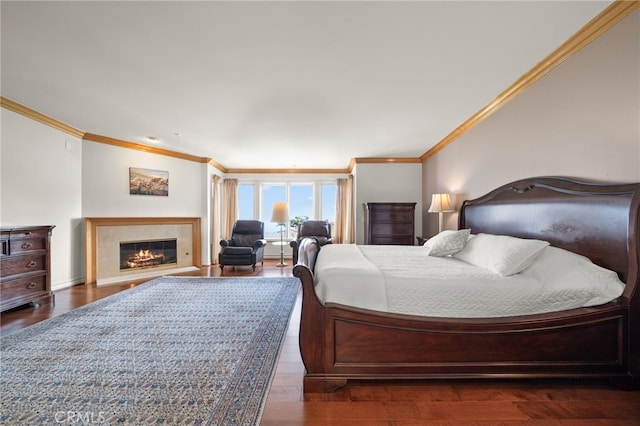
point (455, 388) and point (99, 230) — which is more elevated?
point (99, 230)

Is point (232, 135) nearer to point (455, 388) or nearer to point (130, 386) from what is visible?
point (130, 386)

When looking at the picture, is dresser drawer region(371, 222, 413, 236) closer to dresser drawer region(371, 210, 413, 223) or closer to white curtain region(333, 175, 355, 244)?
dresser drawer region(371, 210, 413, 223)

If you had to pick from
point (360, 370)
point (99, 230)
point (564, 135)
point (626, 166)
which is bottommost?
point (360, 370)

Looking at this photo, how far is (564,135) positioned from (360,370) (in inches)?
94.9

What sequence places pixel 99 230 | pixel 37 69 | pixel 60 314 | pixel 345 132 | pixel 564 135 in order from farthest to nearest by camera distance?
pixel 99 230
pixel 345 132
pixel 60 314
pixel 37 69
pixel 564 135

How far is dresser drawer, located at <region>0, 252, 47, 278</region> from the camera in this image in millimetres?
2689

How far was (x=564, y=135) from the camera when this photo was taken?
2.09 m

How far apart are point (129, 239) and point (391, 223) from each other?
474 cm

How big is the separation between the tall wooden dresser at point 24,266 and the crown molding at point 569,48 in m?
5.31

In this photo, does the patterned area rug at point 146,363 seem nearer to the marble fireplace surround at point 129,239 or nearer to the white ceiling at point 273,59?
the marble fireplace surround at point 129,239

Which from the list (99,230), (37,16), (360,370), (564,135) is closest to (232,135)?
(37,16)

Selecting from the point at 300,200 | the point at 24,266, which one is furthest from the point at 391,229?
the point at 24,266

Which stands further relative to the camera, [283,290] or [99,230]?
[99,230]

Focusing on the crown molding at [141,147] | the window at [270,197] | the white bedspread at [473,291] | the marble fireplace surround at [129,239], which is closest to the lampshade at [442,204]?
the white bedspread at [473,291]
